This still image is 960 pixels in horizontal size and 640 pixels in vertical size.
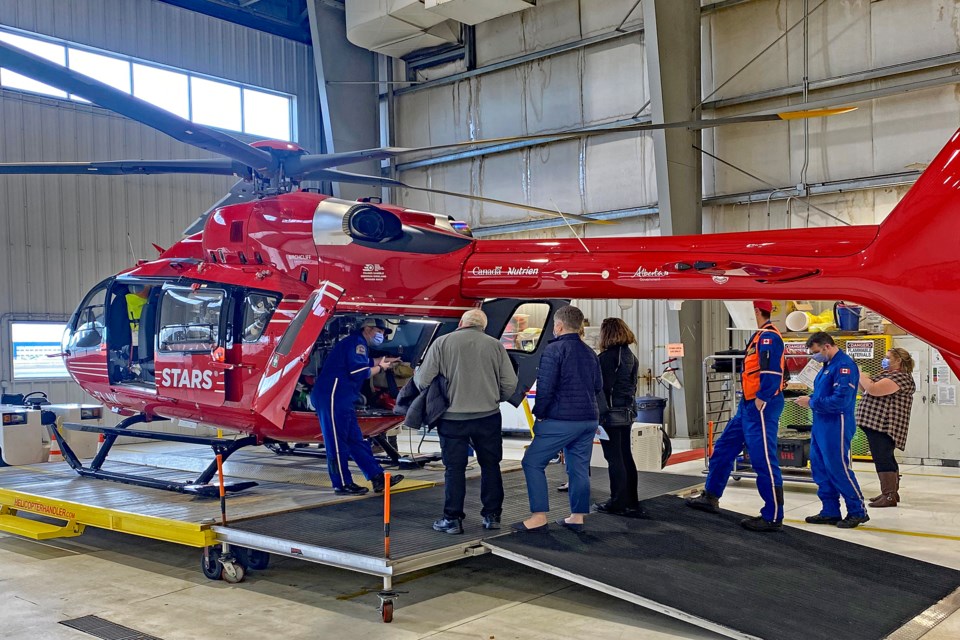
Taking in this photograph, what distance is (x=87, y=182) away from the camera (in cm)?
1485

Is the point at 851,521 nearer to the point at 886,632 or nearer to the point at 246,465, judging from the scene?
the point at 886,632

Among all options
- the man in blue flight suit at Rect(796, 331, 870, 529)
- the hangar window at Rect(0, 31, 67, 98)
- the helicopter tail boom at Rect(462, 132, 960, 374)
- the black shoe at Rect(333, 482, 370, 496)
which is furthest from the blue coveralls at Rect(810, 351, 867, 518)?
the hangar window at Rect(0, 31, 67, 98)

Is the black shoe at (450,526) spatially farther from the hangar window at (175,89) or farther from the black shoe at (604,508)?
the hangar window at (175,89)

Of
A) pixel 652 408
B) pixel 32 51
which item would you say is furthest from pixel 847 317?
pixel 32 51

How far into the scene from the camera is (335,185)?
18.3 metres

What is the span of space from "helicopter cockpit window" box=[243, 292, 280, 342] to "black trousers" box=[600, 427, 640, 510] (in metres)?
3.11

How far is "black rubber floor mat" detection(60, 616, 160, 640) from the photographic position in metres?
4.82

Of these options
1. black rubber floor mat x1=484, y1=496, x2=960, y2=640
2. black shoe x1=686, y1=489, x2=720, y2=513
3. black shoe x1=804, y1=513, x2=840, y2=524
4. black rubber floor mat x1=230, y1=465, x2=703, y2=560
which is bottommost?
black shoe x1=804, y1=513, x2=840, y2=524

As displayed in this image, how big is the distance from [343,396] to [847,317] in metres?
8.35

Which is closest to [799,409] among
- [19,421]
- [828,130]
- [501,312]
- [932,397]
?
[932,397]

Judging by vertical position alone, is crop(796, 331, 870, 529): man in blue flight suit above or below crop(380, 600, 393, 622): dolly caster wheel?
above

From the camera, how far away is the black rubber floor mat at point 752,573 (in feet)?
15.0

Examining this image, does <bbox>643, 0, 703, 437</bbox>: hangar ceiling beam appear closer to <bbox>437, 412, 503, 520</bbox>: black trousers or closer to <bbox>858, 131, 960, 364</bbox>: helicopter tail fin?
<bbox>858, 131, 960, 364</bbox>: helicopter tail fin

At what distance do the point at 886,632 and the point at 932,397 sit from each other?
8.34m
